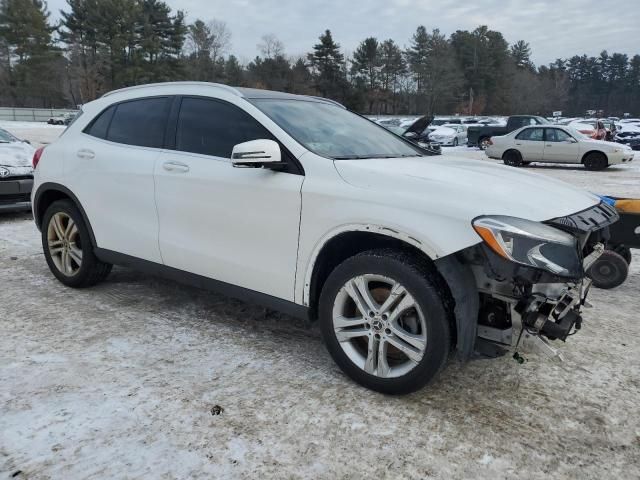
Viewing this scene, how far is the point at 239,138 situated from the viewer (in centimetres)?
336

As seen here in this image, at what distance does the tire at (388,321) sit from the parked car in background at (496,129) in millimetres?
22907

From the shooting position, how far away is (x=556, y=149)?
1723 centimetres

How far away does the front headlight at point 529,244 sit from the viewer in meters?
2.36

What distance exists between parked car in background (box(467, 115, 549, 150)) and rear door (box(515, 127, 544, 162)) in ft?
20.8

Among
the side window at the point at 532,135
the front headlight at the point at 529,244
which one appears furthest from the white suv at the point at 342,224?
the side window at the point at 532,135

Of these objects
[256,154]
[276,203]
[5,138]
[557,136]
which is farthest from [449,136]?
[256,154]

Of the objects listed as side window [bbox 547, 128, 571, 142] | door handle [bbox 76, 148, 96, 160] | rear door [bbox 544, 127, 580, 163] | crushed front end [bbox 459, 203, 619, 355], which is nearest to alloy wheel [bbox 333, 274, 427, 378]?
crushed front end [bbox 459, 203, 619, 355]

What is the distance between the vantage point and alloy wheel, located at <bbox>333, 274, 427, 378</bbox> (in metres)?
2.65

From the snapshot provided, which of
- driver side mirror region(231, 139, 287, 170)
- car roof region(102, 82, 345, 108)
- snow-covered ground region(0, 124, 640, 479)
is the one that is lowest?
snow-covered ground region(0, 124, 640, 479)

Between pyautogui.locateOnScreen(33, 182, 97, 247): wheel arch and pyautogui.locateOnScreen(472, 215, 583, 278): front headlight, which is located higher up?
pyautogui.locateOnScreen(472, 215, 583, 278): front headlight

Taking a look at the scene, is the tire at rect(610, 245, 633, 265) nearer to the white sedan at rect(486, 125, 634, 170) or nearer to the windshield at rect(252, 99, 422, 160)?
the windshield at rect(252, 99, 422, 160)

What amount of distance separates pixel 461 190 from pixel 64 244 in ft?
11.4

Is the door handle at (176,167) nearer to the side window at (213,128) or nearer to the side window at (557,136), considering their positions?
the side window at (213,128)

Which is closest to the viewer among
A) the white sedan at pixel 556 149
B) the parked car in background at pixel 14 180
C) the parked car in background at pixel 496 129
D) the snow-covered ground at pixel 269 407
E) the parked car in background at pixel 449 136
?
the snow-covered ground at pixel 269 407
